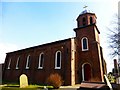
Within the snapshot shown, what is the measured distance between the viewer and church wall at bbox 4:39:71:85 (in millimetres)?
21094

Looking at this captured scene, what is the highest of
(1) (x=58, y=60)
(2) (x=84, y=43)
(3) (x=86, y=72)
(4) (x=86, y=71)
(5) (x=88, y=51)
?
(2) (x=84, y=43)

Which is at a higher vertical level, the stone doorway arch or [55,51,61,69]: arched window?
[55,51,61,69]: arched window

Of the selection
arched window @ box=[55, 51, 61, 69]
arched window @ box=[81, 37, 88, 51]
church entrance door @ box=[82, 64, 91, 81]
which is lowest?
church entrance door @ box=[82, 64, 91, 81]

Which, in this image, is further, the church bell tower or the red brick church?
the red brick church

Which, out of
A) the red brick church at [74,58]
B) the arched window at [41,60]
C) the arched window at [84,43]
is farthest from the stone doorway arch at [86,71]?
the arched window at [41,60]

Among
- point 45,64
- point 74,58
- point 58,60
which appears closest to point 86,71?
point 74,58

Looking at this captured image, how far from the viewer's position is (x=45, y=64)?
24.0 metres

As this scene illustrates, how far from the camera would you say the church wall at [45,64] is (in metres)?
21.1

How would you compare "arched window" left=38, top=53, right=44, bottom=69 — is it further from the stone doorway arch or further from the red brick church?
the stone doorway arch

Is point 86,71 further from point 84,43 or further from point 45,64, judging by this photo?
point 45,64

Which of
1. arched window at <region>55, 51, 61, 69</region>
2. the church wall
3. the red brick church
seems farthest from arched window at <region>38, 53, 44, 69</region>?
arched window at <region>55, 51, 61, 69</region>

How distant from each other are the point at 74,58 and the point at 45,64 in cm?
563

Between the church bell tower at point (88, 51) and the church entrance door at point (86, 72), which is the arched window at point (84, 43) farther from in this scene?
the church entrance door at point (86, 72)

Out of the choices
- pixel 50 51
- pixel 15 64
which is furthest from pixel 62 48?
pixel 15 64
